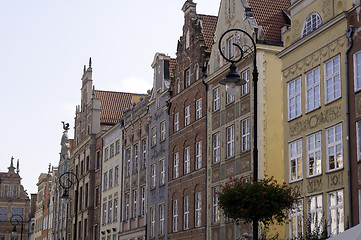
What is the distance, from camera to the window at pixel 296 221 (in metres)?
28.5

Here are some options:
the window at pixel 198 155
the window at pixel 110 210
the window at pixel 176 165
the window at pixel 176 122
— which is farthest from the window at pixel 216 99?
the window at pixel 110 210

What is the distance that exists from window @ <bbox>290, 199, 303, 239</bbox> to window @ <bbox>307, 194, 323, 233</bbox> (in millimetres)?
539

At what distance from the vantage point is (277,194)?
22.0 m

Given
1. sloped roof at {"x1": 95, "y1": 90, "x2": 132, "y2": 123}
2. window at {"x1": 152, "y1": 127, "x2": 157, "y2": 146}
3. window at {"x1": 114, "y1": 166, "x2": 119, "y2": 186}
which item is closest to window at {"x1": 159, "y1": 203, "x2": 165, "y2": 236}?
window at {"x1": 152, "y1": 127, "x2": 157, "y2": 146}

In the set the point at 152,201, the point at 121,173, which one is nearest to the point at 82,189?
the point at 121,173

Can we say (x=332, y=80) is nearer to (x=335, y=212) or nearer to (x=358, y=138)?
(x=358, y=138)

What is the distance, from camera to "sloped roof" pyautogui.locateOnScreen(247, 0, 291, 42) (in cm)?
3532

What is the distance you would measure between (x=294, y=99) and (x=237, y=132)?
6.08 m

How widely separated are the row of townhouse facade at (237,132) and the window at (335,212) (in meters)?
0.04

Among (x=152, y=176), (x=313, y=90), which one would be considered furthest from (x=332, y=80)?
(x=152, y=176)

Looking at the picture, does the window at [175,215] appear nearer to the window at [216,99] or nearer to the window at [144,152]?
the window at [144,152]

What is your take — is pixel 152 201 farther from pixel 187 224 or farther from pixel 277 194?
pixel 277 194

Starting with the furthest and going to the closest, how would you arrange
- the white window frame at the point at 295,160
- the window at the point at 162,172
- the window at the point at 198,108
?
the window at the point at 162,172 < the window at the point at 198,108 < the white window frame at the point at 295,160

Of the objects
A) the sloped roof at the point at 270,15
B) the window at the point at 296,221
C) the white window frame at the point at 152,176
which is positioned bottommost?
the window at the point at 296,221
